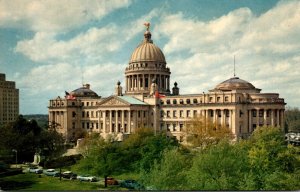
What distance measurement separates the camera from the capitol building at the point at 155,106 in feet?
210

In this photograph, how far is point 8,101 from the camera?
6344 cm

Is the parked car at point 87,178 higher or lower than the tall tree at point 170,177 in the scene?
lower

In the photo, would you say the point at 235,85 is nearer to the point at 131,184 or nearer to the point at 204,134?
the point at 204,134

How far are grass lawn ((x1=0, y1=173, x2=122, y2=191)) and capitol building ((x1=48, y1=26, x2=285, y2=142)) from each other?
13.0 metres

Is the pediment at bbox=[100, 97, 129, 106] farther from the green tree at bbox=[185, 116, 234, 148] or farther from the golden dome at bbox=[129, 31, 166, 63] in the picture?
the green tree at bbox=[185, 116, 234, 148]

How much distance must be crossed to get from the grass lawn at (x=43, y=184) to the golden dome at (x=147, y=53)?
45.6m

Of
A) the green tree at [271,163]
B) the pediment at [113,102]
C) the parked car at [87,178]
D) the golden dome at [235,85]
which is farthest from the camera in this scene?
the pediment at [113,102]

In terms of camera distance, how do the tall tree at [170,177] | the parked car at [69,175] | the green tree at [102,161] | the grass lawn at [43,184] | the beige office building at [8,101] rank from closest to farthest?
the tall tree at [170,177]
the grass lawn at [43,184]
the green tree at [102,161]
the parked car at [69,175]
the beige office building at [8,101]

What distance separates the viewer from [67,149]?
2446 inches

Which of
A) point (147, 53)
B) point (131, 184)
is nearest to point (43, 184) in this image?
point (131, 184)

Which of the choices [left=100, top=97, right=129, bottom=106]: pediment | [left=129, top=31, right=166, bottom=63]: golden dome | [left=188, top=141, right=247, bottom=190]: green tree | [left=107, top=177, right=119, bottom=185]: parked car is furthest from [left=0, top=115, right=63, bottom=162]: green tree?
[left=129, top=31, right=166, bottom=63]: golden dome

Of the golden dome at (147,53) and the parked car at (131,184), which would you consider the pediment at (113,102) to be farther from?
the parked car at (131,184)

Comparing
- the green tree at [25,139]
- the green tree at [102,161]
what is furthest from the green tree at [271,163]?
the green tree at [25,139]

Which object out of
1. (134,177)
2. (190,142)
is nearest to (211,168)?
(134,177)
